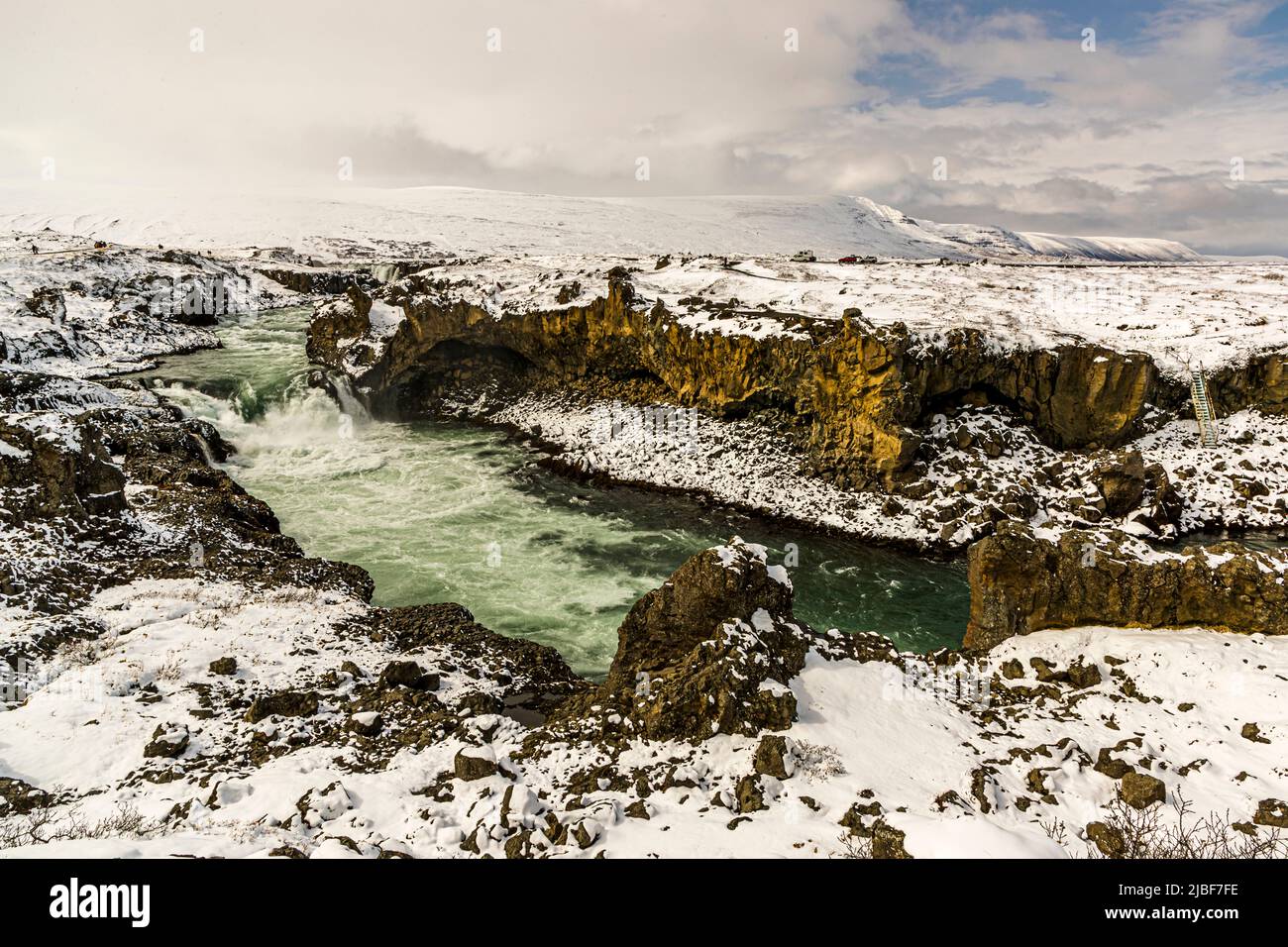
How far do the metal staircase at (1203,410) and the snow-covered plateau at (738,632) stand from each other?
1.22ft

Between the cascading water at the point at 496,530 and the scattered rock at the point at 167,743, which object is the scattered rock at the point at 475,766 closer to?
the scattered rock at the point at 167,743

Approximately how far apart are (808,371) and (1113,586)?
1559 cm

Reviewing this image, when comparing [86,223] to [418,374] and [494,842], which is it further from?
[494,842]

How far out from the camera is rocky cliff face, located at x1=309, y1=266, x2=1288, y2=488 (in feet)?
76.9

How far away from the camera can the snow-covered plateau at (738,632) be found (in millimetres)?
7488

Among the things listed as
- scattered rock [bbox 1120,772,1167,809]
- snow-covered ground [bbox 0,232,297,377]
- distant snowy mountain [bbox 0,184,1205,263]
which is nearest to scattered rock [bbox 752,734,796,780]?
scattered rock [bbox 1120,772,1167,809]

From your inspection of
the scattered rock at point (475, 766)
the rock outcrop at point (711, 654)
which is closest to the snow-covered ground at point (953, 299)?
the rock outcrop at point (711, 654)

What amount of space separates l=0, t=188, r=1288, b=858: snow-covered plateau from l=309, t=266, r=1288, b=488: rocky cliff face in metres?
0.15

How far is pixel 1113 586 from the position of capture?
1093cm

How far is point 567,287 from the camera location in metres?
33.0

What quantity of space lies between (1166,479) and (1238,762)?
16543 mm

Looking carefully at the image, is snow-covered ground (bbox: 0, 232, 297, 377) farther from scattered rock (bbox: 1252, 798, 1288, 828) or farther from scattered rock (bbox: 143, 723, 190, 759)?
scattered rock (bbox: 1252, 798, 1288, 828)

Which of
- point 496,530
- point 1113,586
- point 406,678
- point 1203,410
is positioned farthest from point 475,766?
point 1203,410
